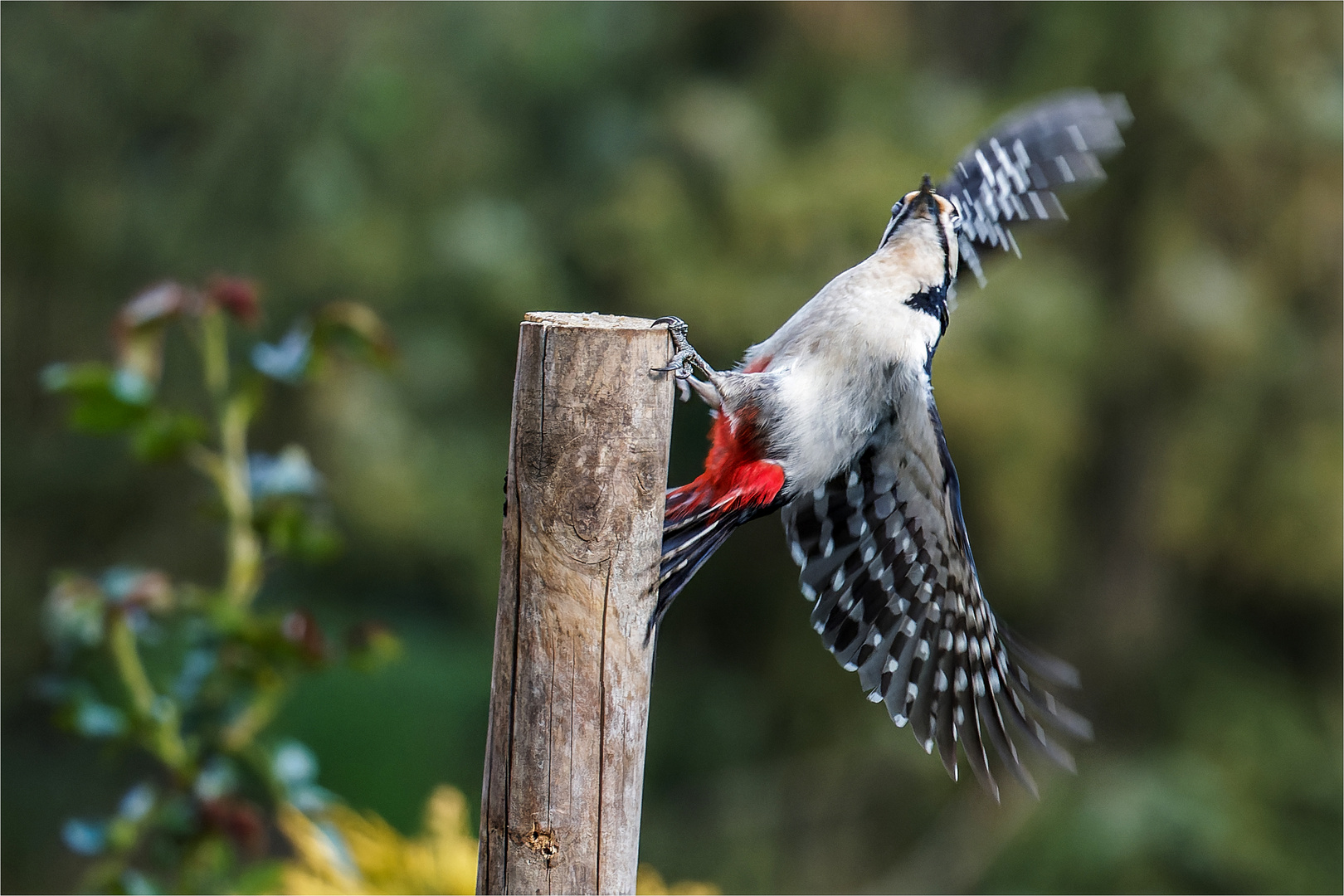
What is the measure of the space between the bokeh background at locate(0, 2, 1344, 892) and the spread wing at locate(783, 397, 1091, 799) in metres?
1.90

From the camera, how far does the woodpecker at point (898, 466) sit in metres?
1.65

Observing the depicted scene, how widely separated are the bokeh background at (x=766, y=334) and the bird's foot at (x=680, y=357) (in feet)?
7.30

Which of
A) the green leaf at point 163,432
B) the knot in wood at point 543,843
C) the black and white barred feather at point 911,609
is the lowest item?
the knot in wood at point 543,843

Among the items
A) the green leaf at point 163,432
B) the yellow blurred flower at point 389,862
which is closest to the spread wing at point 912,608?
the yellow blurred flower at point 389,862

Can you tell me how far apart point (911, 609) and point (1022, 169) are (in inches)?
32.9

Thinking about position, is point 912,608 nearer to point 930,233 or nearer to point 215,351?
point 930,233

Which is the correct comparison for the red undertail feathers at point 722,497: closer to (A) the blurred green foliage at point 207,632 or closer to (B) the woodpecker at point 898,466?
(B) the woodpecker at point 898,466

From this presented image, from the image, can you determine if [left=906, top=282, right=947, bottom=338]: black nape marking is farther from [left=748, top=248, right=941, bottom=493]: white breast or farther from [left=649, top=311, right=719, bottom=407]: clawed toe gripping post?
[left=649, top=311, right=719, bottom=407]: clawed toe gripping post

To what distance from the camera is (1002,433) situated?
3.86 metres

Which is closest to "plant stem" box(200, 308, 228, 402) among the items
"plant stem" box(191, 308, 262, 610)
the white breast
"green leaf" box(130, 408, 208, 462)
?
"plant stem" box(191, 308, 262, 610)

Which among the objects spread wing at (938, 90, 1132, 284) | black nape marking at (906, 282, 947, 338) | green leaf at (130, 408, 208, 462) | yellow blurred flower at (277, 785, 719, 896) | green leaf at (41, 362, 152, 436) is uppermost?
spread wing at (938, 90, 1132, 284)

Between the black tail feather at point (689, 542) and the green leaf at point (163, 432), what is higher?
the green leaf at point (163, 432)

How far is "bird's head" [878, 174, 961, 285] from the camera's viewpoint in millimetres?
1750

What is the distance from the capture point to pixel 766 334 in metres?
3.70
